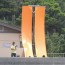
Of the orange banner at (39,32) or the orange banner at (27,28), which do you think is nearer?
the orange banner at (39,32)

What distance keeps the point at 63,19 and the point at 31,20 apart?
9.17 m

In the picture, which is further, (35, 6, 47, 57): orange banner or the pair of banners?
the pair of banners

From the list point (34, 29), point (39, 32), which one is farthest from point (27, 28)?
point (39, 32)

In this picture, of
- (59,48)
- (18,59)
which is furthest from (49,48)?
(18,59)

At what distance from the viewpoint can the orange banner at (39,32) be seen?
2452cm

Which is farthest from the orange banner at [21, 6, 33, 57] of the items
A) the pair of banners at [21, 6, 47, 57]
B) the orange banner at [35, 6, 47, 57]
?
the orange banner at [35, 6, 47, 57]

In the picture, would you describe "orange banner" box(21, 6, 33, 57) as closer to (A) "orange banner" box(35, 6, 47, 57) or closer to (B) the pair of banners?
(B) the pair of banners

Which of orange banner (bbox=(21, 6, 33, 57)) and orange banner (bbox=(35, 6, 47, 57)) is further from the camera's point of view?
orange banner (bbox=(21, 6, 33, 57))

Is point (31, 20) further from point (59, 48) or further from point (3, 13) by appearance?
point (3, 13)

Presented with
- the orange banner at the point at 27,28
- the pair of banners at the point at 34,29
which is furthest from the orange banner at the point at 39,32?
the orange banner at the point at 27,28

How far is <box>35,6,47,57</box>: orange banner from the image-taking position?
80.4 feet

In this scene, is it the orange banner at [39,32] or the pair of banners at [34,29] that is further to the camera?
the pair of banners at [34,29]

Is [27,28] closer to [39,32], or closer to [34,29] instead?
[34,29]

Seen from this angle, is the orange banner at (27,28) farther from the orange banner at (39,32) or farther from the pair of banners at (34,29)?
the orange banner at (39,32)
